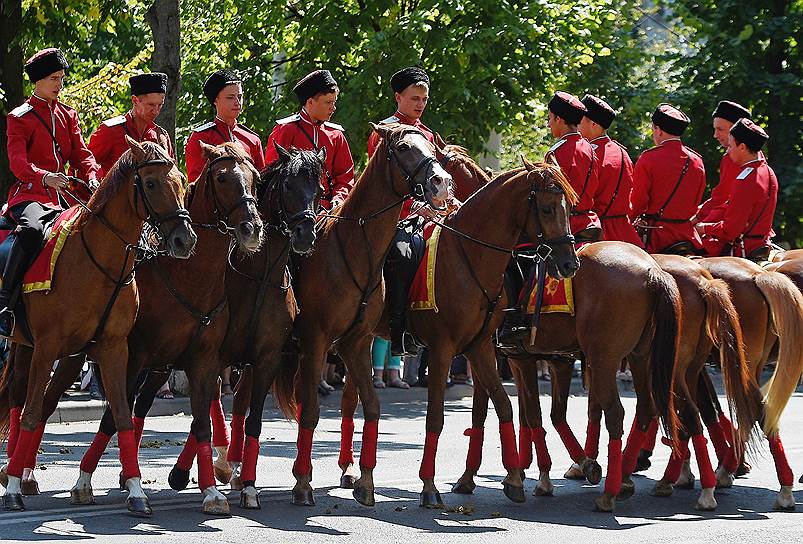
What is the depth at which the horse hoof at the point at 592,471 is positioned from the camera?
36.2ft

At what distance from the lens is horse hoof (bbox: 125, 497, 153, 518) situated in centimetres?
894

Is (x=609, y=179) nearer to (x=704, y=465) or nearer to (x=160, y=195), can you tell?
(x=704, y=465)

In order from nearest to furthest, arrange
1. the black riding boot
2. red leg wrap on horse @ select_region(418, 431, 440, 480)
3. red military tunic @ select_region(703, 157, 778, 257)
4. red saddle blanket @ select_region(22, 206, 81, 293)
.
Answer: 1. red saddle blanket @ select_region(22, 206, 81, 293)
2. the black riding boot
3. red leg wrap on horse @ select_region(418, 431, 440, 480)
4. red military tunic @ select_region(703, 157, 778, 257)

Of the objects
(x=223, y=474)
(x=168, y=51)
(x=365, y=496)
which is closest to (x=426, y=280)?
(x=365, y=496)

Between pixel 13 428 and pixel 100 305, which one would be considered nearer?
pixel 100 305

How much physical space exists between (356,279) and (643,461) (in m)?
3.63

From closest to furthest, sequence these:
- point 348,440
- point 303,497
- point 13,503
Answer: point 13,503 < point 303,497 < point 348,440

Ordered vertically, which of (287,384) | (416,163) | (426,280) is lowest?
(287,384)

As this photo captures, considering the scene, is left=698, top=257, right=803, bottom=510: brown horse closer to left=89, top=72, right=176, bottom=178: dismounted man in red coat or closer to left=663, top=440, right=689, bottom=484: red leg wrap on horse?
left=663, top=440, right=689, bottom=484: red leg wrap on horse

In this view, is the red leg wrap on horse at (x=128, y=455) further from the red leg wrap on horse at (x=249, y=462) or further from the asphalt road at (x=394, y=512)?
the red leg wrap on horse at (x=249, y=462)

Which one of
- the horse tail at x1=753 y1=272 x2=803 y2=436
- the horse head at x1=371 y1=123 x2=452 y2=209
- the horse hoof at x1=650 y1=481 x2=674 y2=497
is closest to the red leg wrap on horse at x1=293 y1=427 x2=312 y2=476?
the horse head at x1=371 y1=123 x2=452 y2=209

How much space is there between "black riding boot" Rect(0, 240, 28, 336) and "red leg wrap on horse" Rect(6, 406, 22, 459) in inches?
35.2

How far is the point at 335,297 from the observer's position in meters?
10.1

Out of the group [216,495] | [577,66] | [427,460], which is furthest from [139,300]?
[577,66]
